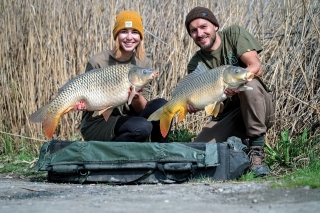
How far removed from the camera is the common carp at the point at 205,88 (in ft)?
15.6

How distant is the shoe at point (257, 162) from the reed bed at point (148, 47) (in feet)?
2.31

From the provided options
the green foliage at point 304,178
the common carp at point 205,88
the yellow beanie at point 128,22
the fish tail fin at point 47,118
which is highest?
the yellow beanie at point 128,22

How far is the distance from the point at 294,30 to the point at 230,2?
30.5 inches

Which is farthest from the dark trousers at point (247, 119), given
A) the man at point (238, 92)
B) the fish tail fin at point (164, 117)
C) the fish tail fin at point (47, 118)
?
the fish tail fin at point (47, 118)

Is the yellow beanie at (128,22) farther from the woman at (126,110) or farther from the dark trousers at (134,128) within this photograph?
the dark trousers at (134,128)

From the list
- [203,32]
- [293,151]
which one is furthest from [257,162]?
[203,32]

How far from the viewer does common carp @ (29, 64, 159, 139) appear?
16.2 ft

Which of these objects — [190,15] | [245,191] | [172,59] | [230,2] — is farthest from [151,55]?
[245,191]

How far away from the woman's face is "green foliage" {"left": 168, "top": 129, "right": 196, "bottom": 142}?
1.16 metres

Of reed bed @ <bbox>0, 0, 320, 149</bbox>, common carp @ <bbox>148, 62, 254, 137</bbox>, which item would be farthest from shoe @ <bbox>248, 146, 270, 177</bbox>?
reed bed @ <bbox>0, 0, 320, 149</bbox>

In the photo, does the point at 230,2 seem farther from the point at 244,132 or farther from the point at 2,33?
the point at 2,33

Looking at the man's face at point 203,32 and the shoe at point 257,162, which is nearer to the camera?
the shoe at point 257,162

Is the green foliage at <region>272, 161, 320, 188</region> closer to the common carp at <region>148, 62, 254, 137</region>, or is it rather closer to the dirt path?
the dirt path

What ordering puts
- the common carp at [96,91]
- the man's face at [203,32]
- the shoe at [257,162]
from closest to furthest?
the common carp at [96,91]
the shoe at [257,162]
the man's face at [203,32]
